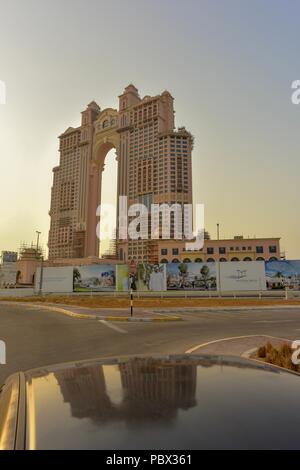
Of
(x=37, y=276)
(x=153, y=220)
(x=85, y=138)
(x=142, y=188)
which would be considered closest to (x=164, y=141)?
(x=142, y=188)

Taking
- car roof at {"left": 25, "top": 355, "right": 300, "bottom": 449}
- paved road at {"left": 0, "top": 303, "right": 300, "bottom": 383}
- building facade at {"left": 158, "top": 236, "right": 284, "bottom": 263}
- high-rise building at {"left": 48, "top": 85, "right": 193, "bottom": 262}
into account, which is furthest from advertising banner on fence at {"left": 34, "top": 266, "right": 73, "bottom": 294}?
high-rise building at {"left": 48, "top": 85, "right": 193, "bottom": 262}

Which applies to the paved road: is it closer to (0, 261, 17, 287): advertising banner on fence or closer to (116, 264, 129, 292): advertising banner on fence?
(116, 264, 129, 292): advertising banner on fence

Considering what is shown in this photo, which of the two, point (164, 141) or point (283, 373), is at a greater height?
point (164, 141)

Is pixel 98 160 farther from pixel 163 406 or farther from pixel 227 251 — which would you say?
pixel 163 406

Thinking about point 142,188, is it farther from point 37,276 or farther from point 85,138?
point 37,276

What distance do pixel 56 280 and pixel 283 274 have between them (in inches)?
1192

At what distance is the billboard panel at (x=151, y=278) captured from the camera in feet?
126

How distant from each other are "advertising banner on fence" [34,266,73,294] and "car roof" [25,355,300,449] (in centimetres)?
3988

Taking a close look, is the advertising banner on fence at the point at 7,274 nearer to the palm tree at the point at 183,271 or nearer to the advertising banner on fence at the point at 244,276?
the palm tree at the point at 183,271

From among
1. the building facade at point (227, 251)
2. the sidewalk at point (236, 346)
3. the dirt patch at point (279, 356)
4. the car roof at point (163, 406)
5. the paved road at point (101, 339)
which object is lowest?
the paved road at point (101, 339)

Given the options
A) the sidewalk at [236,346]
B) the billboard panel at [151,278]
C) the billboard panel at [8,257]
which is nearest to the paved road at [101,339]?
the sidewalk at [236,346]

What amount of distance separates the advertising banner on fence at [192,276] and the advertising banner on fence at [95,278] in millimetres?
7738
